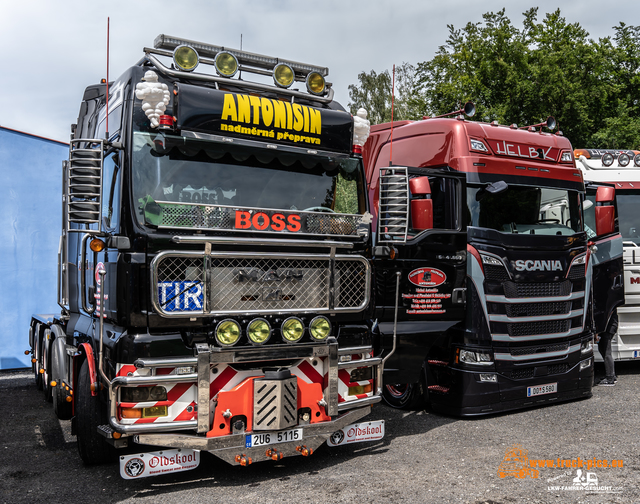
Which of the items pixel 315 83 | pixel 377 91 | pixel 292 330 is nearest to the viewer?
pixel 292 330

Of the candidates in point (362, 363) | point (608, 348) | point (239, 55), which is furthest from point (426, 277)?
point (608, 348)

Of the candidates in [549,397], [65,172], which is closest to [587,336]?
[549,397]

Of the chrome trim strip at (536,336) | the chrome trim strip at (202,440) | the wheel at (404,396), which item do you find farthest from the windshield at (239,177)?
the wheel at (404,396)

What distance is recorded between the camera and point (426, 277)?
646 cm

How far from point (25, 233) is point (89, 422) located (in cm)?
686

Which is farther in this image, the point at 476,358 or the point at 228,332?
the point at 476,358

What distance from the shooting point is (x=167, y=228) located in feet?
14.8

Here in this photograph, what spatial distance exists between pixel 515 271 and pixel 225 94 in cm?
399

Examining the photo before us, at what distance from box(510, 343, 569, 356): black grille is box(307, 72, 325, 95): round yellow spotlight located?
12.4ft

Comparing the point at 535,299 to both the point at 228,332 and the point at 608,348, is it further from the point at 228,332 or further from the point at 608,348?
the point at 228,332

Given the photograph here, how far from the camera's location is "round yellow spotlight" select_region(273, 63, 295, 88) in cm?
548

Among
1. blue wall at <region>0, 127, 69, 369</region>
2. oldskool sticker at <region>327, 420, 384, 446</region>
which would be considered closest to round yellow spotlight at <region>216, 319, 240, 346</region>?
oldskool sticker at <region>327, 420, 384, 446</region>

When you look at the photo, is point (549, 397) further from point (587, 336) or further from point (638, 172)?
point (638, 172)

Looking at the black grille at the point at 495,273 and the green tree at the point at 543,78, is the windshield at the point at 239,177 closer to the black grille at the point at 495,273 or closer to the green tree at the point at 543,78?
the black grille at the point at 495,273
